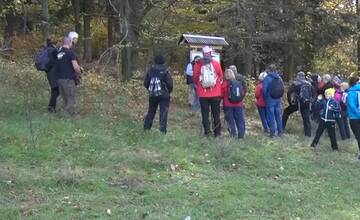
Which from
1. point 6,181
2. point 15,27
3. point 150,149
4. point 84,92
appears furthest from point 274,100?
point 15,27

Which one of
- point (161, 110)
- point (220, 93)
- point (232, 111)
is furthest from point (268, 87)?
point (161, 110)

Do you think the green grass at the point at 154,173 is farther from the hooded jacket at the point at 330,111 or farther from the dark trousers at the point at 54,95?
the hooded jacket at the point at 330,111

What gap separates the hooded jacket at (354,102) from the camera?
11898 millimetres

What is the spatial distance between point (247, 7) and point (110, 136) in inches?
398

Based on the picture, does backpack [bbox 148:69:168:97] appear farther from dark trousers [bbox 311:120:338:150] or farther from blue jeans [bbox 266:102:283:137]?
dark trousers [bbox 311:120:338:150]

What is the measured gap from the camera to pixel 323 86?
15.2 m

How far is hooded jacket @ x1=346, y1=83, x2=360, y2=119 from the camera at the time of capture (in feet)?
39.0

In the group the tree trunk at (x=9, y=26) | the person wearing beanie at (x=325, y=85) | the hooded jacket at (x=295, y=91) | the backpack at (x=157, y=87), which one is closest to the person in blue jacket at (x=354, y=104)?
the hooded jacket at (x=295, y=91)

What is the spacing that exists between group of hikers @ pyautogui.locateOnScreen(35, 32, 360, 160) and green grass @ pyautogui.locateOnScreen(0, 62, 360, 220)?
1.53 ft

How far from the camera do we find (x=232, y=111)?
1318 cm

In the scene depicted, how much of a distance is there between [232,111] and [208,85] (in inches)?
54.3

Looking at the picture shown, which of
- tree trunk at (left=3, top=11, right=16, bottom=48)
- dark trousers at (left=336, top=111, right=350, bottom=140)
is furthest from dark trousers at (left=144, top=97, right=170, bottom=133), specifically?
tree trunk at (left=3, top=11, right=16, bottom=48)

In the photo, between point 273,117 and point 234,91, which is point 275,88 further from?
point 234,91

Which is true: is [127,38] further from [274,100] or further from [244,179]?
[244,179]
